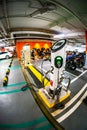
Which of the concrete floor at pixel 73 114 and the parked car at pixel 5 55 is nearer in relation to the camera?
the concrete floor at pixel 73 114

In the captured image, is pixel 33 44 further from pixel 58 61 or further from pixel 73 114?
pixel 73 114

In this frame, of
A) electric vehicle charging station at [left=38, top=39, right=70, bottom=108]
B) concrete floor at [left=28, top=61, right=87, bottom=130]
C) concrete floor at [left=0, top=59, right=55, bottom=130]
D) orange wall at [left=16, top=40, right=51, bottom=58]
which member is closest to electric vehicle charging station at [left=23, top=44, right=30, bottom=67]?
concrete floor at [left=0, top=59, right=55, bottom=130]

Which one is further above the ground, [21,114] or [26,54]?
[26,54]

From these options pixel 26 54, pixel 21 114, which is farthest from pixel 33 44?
pixel 21 114

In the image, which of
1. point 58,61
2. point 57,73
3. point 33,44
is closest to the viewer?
point 58,61

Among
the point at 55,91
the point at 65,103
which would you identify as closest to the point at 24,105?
the point at 55,91

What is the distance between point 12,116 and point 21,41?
13.5m

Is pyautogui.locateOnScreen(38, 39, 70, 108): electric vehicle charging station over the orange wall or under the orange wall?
under

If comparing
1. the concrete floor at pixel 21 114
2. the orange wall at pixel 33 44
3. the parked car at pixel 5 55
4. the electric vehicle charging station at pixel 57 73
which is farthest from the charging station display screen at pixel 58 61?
the parked car at pixel 5 55

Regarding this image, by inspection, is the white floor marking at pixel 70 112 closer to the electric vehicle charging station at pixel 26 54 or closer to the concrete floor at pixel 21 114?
the concrete floor at pixel 21 114

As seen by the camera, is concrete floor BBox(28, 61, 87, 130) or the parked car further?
the parked car

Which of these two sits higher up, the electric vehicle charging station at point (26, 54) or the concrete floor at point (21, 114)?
the electric vehicle charging station at point (26, 54)

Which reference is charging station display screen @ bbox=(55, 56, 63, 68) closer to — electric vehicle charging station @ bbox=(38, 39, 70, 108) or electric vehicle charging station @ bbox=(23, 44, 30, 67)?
electric vehicle charging station @ bbox=(38, 39, 70, 108)

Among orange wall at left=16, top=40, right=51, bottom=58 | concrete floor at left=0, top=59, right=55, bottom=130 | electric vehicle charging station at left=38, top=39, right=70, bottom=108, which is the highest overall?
orange wall at left=16, top=40, right=51, bottom=58
